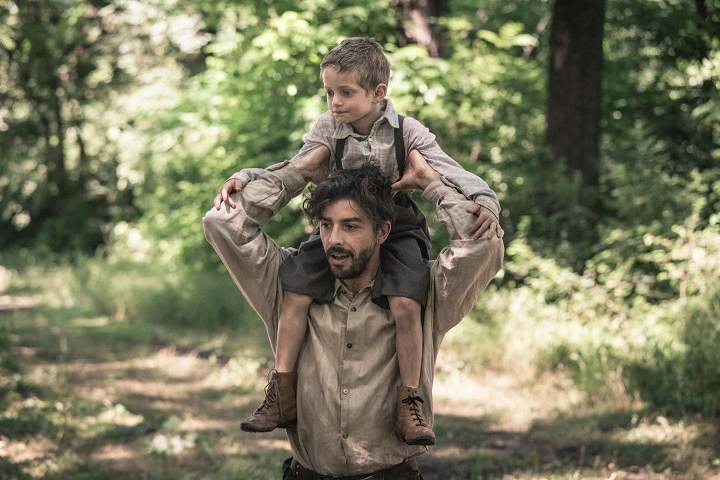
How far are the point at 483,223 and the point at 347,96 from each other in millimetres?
714

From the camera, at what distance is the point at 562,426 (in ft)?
22.9

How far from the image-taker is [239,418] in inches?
292

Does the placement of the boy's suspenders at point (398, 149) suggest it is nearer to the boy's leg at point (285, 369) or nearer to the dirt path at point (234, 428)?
the boy's leg at point (285, 369)

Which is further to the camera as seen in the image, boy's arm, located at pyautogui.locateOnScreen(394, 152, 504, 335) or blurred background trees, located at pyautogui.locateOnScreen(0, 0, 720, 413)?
blurred background trees, located at pyautogui.locateOnScreen(0, 0, 720, 413)

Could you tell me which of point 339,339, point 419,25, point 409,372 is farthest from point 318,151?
point 419,25

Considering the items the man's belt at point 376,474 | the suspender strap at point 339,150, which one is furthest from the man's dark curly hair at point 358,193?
the man's belt at point 376,474

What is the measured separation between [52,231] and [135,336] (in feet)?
31.6

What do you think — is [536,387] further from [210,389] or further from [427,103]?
[427,103]

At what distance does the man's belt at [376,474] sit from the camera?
321 centimetres

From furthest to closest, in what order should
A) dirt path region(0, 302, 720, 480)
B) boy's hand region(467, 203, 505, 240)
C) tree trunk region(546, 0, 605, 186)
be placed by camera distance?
tree trunk region(546, 0, 605, 186), dirt path region(0, 302, 720, 480), boy's hand region(467, 203, 505, 240)

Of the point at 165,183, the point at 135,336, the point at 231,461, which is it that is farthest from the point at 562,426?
the point at 165,183

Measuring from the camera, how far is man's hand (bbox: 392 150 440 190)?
315 cm

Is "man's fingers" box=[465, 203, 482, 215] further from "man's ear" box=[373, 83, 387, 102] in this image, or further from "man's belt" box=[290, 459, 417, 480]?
"man's belt" box=[290, 459, 417, 480]

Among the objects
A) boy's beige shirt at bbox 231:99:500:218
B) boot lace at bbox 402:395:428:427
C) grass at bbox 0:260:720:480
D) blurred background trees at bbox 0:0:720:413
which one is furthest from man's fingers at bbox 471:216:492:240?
blurred background trees at bbox 0:0:720:413
